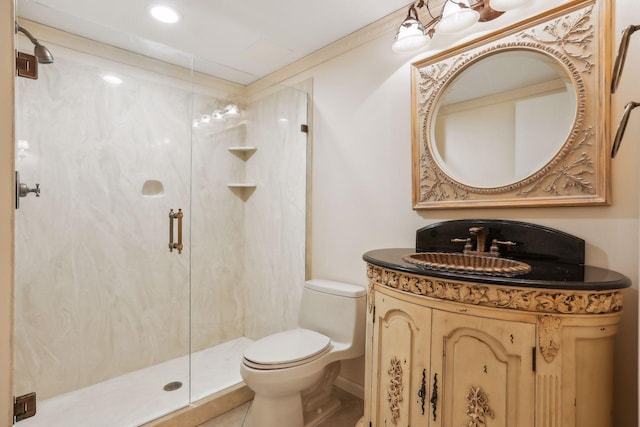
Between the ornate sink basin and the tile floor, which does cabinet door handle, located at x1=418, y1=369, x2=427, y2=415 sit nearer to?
the ornate sink basin

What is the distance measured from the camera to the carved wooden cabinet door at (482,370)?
956 millimetres

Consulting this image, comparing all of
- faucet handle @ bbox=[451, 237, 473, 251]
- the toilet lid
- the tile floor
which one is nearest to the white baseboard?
the tile floor

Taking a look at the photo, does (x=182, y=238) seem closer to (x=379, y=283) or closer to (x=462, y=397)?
(x=379, y=283)

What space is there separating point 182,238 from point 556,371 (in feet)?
7.77

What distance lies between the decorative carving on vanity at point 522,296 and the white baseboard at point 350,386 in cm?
118

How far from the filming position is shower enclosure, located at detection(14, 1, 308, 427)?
1880mm

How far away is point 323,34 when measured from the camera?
2.05 meters

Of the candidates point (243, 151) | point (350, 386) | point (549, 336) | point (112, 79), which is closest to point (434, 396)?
point (549, 336)

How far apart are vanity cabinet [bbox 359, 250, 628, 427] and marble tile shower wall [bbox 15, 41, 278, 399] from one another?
1322mm

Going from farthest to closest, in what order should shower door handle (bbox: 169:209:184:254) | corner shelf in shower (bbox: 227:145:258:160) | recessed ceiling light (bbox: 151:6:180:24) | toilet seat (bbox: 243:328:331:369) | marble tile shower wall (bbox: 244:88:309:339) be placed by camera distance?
corner shelf in shower (bbox: 227:145:258:160) → marble tile shower wall (bbox: 244:88:309:339) → shower door handle (bbox: 169:209:184:254) → recessed ceiling light (bbox: 151:6:180:24) → toilet seat (bbox: 243:328:331:369)

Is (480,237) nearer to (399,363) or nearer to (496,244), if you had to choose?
(496,244)

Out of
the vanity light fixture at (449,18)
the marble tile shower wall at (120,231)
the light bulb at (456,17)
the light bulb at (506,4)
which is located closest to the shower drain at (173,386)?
the marble tile shower wall at (120,231)

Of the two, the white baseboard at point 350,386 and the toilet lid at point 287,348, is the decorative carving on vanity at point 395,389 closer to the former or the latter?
the toilet lid at point 287,348

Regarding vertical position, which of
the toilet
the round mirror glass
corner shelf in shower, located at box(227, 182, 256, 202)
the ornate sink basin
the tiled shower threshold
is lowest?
the tiled shower threshold
